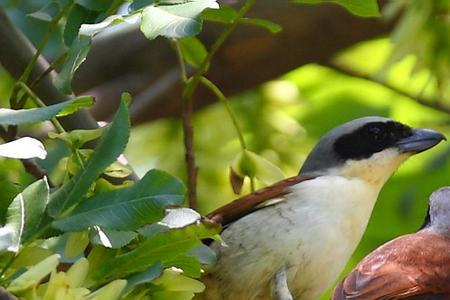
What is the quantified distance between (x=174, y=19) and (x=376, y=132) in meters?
1.61

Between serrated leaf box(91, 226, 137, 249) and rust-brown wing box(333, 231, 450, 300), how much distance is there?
1.00 meters

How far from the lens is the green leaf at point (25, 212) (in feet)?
8.25

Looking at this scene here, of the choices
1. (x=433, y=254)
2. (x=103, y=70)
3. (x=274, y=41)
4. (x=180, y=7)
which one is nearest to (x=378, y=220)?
(x=274, y=41)

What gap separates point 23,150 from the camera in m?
2.56

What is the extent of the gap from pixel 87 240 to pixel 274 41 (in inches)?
126

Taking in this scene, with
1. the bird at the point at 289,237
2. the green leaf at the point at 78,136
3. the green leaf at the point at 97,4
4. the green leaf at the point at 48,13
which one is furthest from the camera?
the bird at the point at 289,237

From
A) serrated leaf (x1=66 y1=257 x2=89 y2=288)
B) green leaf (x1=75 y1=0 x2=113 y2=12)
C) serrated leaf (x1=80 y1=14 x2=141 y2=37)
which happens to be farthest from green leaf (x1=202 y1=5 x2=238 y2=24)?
serrated leaf (x1=66 y1=257 x2=89 y2=288)

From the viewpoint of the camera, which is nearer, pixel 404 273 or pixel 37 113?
pixel 37 113

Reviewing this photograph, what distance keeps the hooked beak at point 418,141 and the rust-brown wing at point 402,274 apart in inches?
14.6

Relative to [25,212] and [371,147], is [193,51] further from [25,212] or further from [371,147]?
[25,212]

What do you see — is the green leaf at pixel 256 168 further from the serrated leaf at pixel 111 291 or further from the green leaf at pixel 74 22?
the serrated leaf at pixel 111 291

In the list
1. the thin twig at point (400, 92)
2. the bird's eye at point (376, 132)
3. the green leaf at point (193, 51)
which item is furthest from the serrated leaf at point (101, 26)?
the thin twig at point (400, 92)

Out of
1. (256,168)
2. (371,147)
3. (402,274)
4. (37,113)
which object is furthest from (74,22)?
(371,147)

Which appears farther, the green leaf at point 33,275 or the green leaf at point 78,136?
the green leaf at point 78,136
